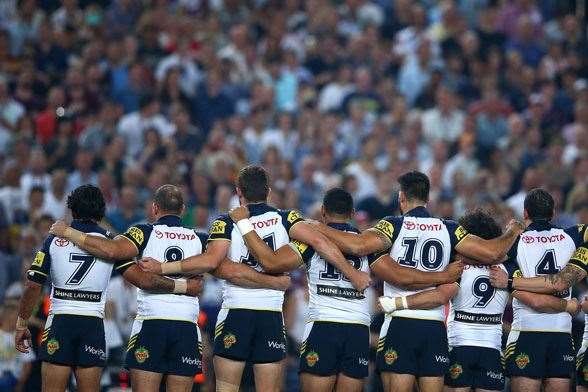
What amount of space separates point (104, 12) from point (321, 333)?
1398 cm

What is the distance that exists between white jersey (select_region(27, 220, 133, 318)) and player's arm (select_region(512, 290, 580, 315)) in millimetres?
4229

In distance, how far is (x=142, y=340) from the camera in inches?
516

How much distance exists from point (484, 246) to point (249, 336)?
2.60 meters

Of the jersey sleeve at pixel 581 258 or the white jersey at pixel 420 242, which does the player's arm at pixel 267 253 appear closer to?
the white jersey at pixel 420 242

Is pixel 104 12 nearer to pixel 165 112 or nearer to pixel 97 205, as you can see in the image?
pixel 165 112

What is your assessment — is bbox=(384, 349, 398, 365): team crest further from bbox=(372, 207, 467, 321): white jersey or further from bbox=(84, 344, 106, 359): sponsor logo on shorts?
bbox=(84, 344, 106, 359): sponsor logo on shorts

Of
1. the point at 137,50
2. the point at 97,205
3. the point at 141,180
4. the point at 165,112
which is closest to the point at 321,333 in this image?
the point at 97,205

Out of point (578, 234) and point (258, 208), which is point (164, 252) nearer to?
point (258, 208)

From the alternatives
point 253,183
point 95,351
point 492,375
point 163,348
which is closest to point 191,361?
point 163,348

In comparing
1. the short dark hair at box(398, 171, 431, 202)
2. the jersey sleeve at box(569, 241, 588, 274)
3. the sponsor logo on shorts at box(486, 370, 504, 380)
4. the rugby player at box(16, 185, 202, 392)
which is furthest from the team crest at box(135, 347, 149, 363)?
the jersey sleeve at box(569, 241, 588, 274)

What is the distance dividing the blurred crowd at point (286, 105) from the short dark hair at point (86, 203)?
5.13 m

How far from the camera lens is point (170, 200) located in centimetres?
1337

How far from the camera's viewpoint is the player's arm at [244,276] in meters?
13.1

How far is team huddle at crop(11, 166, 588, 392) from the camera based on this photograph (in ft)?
42.9
